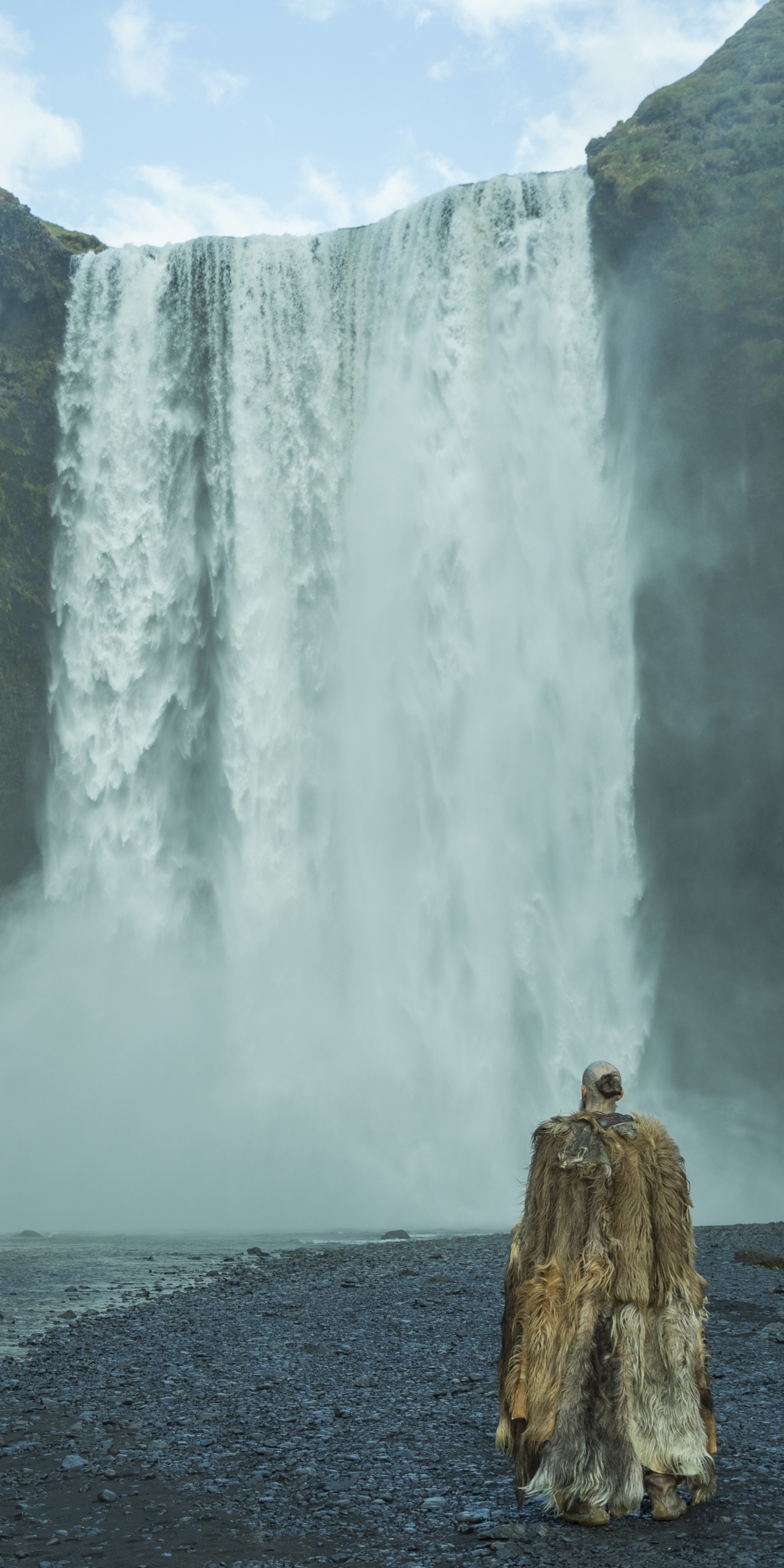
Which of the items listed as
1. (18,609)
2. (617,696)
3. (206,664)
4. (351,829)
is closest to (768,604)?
(617,696)

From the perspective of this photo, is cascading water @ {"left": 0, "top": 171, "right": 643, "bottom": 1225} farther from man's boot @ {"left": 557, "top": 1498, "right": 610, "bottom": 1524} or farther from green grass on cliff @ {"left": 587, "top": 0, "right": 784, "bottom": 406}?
man's boot @ {"left": 557, "top": 1498, "right": 610, "bottom": 1524}

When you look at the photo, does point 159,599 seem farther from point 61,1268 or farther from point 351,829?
point 61,1268

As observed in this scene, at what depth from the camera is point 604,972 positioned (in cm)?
2525

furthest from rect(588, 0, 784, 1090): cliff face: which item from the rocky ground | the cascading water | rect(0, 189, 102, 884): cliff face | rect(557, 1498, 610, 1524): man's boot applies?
rect(557, 1498, 610, 1524): man's boot

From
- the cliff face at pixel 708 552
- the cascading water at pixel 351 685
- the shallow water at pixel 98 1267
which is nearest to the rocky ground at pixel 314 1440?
the shallow water at pixel 98 1267

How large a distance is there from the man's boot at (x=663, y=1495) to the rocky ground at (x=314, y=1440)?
0.05 meters

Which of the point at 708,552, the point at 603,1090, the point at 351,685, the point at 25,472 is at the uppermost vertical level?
the point at 25,472

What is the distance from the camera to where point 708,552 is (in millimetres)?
27172

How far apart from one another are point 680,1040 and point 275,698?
40.4 ft

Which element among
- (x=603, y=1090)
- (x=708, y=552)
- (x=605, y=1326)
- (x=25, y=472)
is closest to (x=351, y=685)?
(x=708, y=552)

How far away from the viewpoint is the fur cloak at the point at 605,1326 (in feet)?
15.7

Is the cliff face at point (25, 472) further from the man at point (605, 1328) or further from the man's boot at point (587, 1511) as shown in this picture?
the man's boot at point (587, 1511)

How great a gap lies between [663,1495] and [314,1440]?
2428 mm

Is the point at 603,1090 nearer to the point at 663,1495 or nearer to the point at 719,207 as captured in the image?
the point at 663,1495
